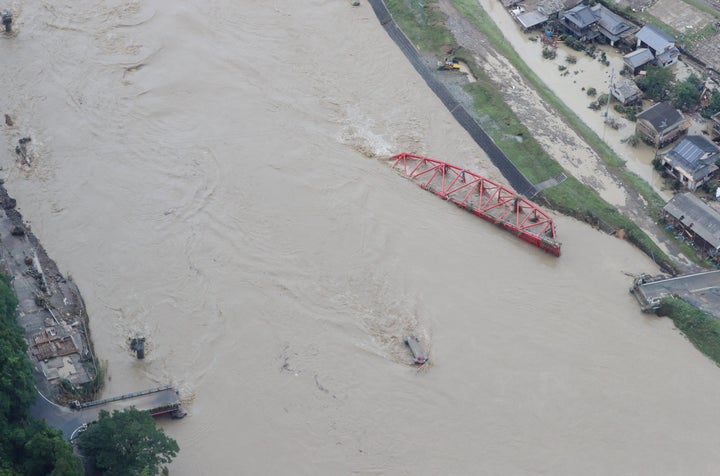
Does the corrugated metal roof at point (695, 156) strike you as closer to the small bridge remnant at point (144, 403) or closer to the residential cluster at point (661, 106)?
the residential cluster at point (661, 106)

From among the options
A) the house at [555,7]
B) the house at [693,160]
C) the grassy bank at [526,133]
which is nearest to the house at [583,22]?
the house at [555,7]

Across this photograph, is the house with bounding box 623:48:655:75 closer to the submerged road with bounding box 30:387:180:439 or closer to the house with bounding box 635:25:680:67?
the house with bounding box 635:25:680:67

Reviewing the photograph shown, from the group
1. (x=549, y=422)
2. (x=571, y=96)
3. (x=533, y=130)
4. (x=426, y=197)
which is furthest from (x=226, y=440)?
(x=571, y=96)

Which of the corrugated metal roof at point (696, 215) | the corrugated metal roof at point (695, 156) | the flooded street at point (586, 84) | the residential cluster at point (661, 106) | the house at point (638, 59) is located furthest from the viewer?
the house at point (638, 59)

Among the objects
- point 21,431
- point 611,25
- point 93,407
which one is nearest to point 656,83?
point 611,25

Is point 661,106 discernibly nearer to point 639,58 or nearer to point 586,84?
point 639,58
